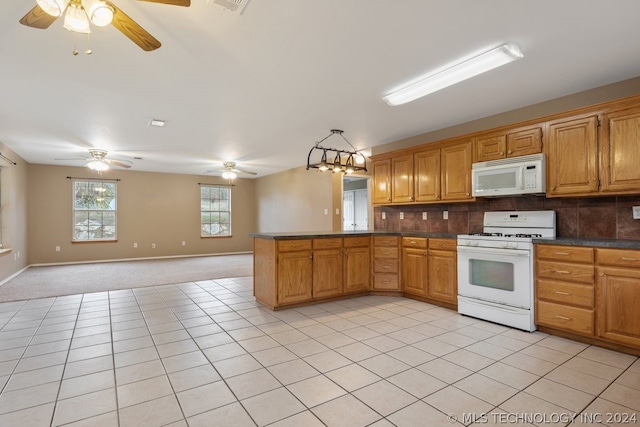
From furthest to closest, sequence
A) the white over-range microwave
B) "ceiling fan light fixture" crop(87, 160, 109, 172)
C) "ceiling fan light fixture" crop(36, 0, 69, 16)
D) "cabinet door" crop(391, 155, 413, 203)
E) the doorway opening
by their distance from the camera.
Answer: the doorway opening, "ceiling fan light fixture" crop(87, 160, 109, 172), "cabinet door" crop(391, 155, 413, 203), the white over-range microwave, "ceiling fan light fixture" crop(36, 0, 69, 16)

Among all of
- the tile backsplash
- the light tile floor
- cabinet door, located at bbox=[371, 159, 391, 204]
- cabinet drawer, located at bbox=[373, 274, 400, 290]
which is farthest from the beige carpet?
the tile backsplash

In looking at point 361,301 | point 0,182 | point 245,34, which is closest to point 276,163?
point 361,301

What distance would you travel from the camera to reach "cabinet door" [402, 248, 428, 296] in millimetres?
4328

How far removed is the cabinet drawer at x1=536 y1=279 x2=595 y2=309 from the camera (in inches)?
114

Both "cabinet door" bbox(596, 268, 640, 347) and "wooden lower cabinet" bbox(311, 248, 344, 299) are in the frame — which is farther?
"wooden lower cabinet" bbox(311, 248, 344, 299)

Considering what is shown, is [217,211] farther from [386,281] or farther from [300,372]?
[300,372]

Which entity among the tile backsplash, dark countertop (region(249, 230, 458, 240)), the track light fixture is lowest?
dark countertop (region(249, 230, 458, 240))

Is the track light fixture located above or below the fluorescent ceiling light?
below

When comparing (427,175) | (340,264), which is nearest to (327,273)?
(340,264)

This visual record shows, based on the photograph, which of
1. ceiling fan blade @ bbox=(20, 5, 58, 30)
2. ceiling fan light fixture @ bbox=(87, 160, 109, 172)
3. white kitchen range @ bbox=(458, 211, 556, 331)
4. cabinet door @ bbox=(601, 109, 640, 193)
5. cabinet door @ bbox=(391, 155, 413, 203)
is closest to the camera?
ceiling fan blade @ bbox=(20, 5, 58, 30)

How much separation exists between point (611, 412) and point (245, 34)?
327cm

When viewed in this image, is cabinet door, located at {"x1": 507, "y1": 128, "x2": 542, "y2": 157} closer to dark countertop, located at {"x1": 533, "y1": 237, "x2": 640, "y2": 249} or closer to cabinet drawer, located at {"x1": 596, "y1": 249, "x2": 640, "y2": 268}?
dark countertop, located at {"x1": 533, "y1": 237, "x2": 640, "y2": 249}

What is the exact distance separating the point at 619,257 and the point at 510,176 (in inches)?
48.2

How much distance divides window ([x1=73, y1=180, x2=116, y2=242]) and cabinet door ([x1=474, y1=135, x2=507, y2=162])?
8.59 m
